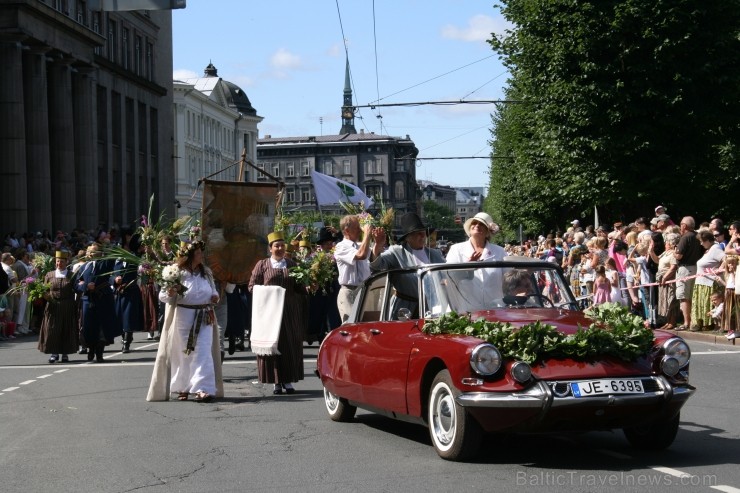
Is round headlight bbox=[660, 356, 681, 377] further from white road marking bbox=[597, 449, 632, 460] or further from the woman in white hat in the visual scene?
the woman in white hat

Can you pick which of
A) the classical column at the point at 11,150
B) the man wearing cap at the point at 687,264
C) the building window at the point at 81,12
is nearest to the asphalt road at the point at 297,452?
the man wearing cap at the point at 687,264

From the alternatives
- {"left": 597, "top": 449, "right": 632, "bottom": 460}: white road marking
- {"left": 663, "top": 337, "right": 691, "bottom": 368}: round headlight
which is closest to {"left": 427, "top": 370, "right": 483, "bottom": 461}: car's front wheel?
{"left": 597, "top": 449, "right": 632, "bottom": 460}: white road marking

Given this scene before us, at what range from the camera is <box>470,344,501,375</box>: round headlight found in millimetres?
9055

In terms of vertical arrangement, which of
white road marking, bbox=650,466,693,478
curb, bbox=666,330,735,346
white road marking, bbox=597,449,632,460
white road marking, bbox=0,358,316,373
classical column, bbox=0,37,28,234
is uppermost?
classical column, bbox=0,37,28,234

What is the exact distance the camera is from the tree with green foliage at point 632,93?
1404 inches

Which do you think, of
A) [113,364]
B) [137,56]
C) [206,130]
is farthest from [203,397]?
[206,130]

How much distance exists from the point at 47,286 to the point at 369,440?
1197 centimetres

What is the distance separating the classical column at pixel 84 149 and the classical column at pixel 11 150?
9709 millimetres

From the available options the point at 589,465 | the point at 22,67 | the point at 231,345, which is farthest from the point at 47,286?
the point at 22,67

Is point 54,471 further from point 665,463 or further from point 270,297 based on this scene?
point 270,297

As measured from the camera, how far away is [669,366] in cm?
930

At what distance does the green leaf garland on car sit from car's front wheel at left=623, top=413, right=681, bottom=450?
22.9 inches

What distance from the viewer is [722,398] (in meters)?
13.4

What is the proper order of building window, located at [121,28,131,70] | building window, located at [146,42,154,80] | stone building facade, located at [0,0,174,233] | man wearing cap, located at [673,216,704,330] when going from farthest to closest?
building window, located at [146,42,154,80]
building window, located at [121,28,131,70]
stone building facade, located at [0,0,174,233]
man wearing cap, located at [673,216,704,330]
